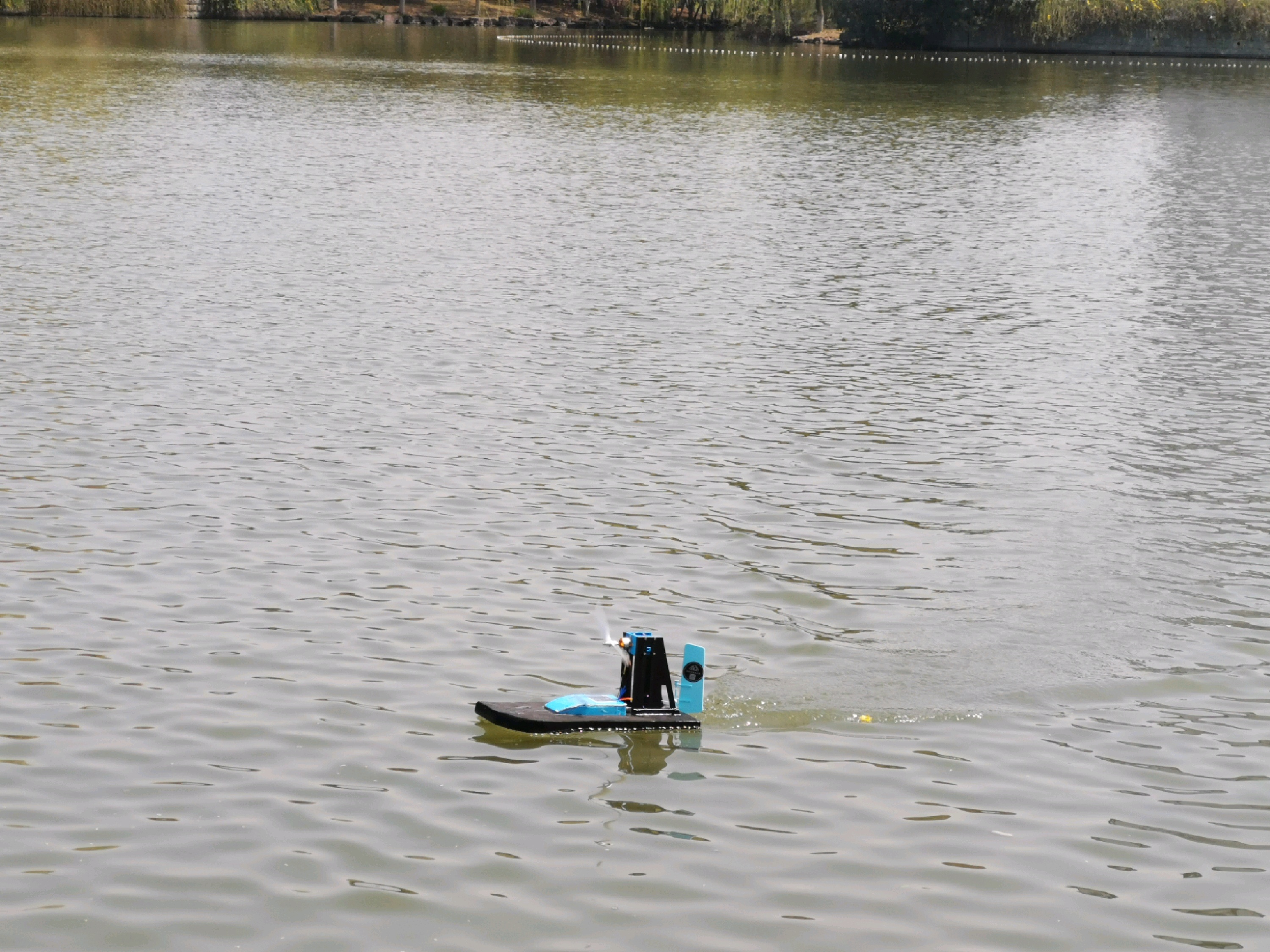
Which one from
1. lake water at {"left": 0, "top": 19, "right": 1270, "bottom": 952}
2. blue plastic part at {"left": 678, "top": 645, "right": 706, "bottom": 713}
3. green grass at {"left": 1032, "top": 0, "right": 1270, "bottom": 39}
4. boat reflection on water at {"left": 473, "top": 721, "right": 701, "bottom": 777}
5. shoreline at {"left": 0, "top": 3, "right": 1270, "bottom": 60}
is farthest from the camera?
shoreline at {"left": 0, "top": 3, "right": 1270, "bottom": 60}

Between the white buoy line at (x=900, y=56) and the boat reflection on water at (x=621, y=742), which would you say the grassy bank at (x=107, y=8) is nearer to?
the white buoy line at (x=900, y=56)

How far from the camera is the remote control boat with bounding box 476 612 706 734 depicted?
12.9 m

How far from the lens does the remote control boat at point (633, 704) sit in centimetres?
1288

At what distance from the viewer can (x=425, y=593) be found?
16.0 m

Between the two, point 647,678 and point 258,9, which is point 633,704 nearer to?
point 647,678

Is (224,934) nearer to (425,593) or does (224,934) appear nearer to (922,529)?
(425,593)

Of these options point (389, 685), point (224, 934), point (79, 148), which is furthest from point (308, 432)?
point (79, 148)

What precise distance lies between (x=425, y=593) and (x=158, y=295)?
650 inches

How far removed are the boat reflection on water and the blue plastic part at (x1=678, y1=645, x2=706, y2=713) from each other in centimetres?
22

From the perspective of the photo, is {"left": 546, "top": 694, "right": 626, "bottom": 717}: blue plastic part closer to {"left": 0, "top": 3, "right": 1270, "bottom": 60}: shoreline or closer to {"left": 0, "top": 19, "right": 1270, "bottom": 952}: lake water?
{"left": 0, "top": 19, "right": 1270, "bottom": 952}: lake water

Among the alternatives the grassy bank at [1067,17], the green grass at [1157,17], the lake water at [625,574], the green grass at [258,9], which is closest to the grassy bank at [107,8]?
the green grass at [258,9]

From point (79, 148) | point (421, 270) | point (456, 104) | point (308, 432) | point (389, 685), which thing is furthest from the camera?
point (456, 104)

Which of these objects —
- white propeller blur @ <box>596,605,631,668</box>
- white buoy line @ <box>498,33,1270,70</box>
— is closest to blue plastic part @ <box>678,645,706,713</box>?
white propeller blur @ <box>596,605,631,668</box>

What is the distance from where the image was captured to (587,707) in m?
12.9
